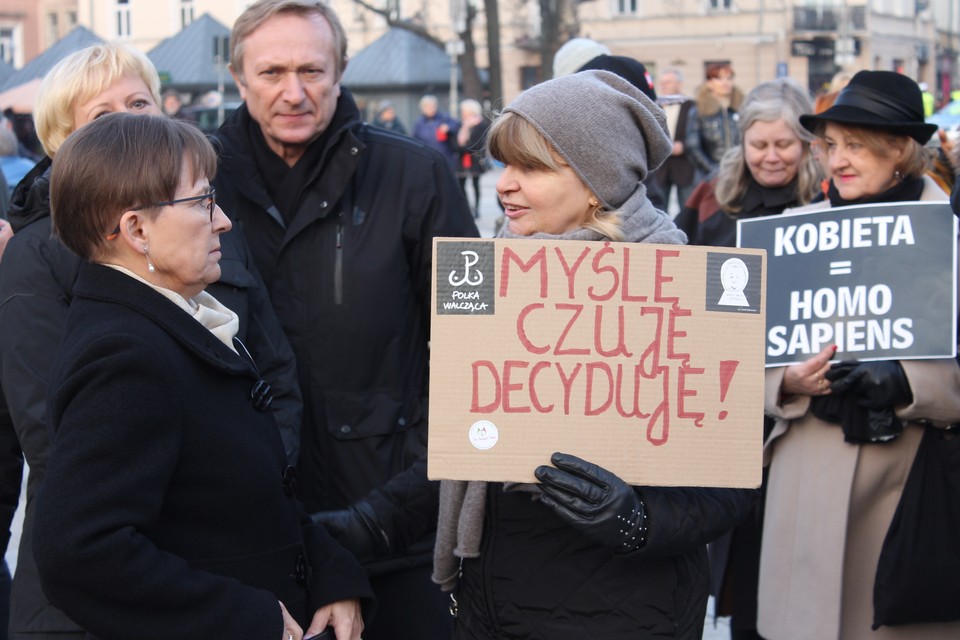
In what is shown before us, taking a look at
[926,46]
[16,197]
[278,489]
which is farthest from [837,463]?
[926,46]

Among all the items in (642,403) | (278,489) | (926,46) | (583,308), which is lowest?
(278,489)

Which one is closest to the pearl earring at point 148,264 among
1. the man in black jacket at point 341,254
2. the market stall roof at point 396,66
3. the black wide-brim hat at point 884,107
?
the man in black jacket at point 341,254

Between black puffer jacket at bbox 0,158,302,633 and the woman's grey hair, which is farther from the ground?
the woman's grey hair

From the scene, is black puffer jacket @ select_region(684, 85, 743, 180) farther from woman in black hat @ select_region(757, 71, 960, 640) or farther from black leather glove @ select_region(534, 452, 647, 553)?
black leather glove @ select_region(534, 452, 647, 553)

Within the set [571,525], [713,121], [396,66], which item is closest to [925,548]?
[571,525]

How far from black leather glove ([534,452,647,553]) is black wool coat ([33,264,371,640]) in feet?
1.80

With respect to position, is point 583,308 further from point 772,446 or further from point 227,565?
point 772,446

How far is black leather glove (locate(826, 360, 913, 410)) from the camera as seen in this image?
3.32 meters

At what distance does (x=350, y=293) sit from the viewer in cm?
324

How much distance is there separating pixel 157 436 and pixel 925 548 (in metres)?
2.26

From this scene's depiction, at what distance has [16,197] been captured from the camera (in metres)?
2.97

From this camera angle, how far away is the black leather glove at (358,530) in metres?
2.85

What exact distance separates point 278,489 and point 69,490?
45cm

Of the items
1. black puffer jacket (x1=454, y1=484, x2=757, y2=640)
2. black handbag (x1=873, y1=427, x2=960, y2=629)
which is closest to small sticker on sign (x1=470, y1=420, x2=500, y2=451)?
black puffer jacket (x1=454, y1=484, x2=757, y2=640)
